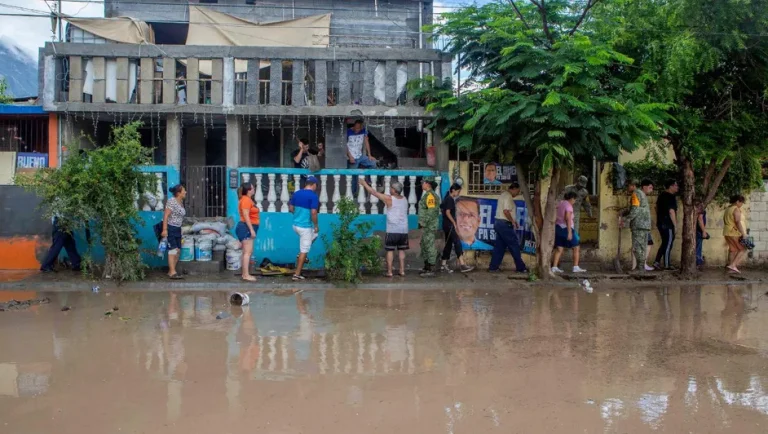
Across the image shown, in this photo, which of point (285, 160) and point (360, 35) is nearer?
point (285, 160)

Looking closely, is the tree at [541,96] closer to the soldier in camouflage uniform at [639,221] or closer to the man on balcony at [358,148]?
the soldier in camouflage uniform at [639,221]

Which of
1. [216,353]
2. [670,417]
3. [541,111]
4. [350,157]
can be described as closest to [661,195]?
[541,111]

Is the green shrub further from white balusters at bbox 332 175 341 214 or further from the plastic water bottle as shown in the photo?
the plastic water bottle

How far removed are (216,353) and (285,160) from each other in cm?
874

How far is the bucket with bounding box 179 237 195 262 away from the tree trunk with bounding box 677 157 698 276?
27.0ft

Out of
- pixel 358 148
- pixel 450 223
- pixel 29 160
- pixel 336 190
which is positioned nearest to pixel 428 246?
pixel 450 223

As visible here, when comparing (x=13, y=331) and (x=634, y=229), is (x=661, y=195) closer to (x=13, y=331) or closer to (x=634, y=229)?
(x=634, y=229)

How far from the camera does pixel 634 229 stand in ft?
36.1

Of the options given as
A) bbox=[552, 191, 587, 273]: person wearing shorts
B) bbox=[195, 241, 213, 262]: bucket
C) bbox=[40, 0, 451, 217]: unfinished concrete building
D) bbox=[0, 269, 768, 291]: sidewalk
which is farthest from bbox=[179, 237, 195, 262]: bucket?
bbox=[552, 191, 587, 273]: person wearing shorts

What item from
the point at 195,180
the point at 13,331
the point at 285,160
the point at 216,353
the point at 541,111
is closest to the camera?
the point at 216,353

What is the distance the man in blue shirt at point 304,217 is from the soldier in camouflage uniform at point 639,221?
5491mm

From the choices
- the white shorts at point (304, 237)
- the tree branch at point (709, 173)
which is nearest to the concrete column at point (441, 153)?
the white shorts at point (304, 237)

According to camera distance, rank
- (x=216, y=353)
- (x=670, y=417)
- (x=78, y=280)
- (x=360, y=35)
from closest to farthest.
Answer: (x=670, y=417)
(x=216, y=353)
(x=78, y=280)
(x=360, y=35)

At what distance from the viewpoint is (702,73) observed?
9.80m
